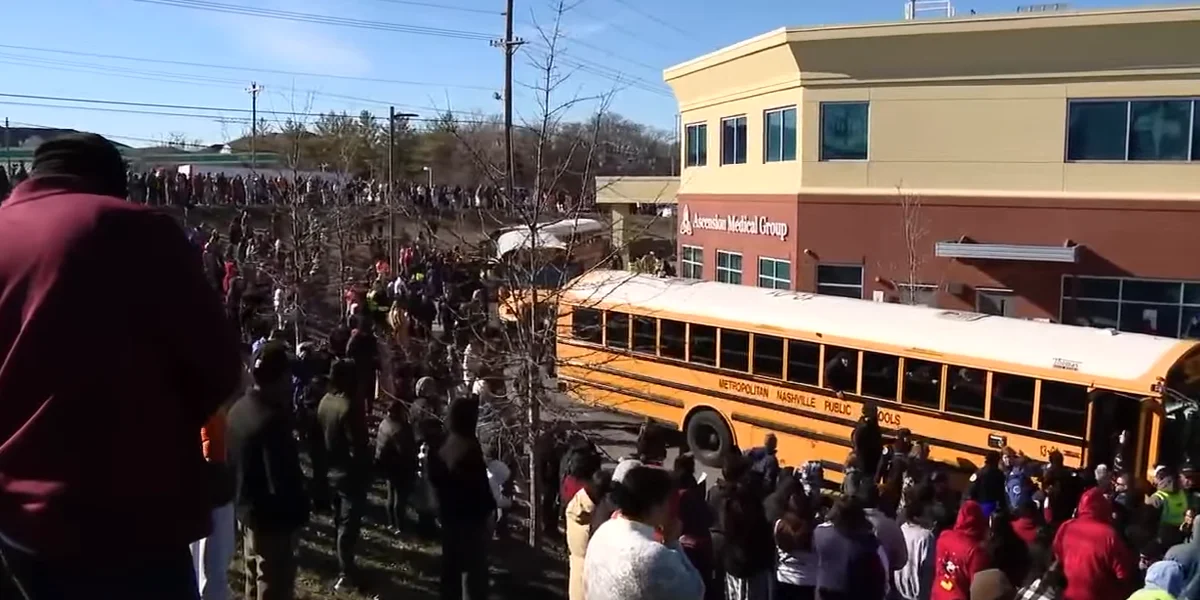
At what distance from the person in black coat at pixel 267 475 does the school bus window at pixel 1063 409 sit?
9.11 m

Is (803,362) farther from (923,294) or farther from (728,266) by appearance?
(728,266)

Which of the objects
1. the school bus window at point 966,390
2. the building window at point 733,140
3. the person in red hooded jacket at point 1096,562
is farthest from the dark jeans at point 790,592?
the building window at point 733,140

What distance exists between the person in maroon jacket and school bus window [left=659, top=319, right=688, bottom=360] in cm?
1392

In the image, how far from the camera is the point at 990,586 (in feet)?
19.6

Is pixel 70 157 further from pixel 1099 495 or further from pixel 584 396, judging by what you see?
pixel 584 396

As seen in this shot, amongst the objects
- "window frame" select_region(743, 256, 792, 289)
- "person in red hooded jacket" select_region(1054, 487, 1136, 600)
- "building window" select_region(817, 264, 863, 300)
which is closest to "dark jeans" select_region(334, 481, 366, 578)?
"person in red hooded jacket" select_region(1054, 487, 1136, 600)

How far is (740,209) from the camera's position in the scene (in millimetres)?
27125

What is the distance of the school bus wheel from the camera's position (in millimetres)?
15391

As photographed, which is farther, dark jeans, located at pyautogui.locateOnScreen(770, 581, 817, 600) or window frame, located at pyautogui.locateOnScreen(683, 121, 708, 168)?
window frame, located at pyautogui.locateOnScreen(683, 121, 708, 168)

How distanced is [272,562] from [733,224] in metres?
22.5

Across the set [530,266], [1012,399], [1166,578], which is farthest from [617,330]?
[1166,578]

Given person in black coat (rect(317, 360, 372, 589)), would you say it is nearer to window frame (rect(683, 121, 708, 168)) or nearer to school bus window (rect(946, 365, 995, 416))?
school bus window (rect(946, 365, 995, 416))

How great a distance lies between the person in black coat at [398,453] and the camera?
8828 millimetres

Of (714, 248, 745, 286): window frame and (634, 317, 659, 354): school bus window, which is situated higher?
(714, 248, 745, 286): window frame
